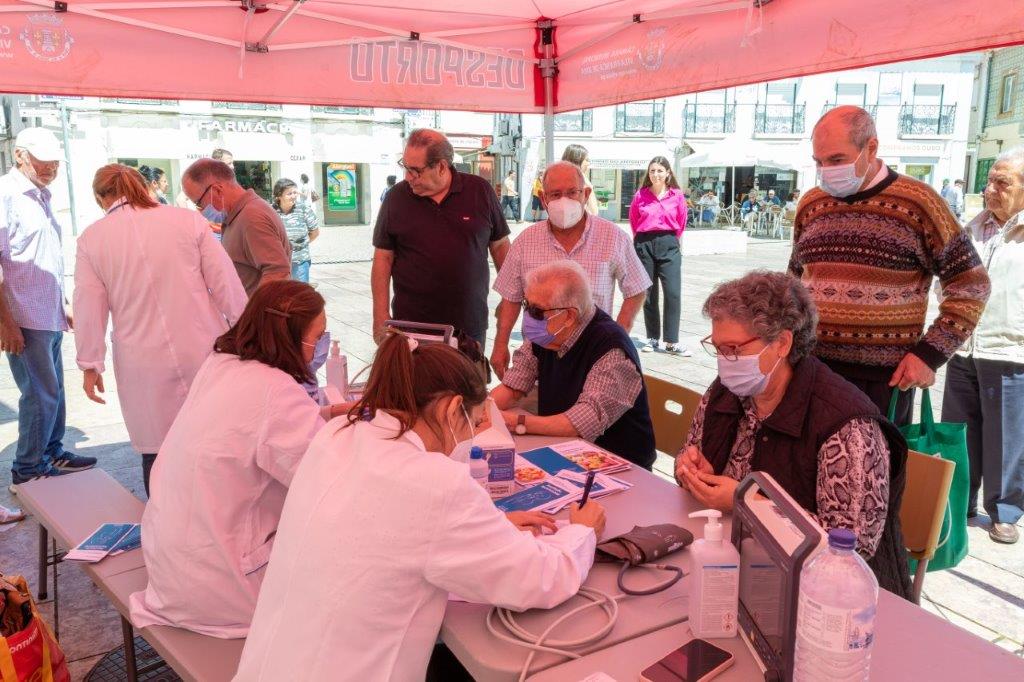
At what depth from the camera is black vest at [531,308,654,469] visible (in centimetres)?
271

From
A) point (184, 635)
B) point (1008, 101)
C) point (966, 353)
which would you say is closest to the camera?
point (184, 635)

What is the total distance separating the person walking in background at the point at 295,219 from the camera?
7152 millimetres

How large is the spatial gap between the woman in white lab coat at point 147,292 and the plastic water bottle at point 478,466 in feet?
5.33

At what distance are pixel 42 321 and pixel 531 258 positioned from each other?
252 cm

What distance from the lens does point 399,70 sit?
14.6 feet

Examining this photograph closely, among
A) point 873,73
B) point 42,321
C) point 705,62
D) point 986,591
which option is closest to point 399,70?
point 705,62

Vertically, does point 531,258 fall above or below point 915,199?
below

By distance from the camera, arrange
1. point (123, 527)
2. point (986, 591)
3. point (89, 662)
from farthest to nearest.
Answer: point (986, 591) → point (89, 662) → point (123, 527)

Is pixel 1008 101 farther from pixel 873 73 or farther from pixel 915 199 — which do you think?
pixel 915 199

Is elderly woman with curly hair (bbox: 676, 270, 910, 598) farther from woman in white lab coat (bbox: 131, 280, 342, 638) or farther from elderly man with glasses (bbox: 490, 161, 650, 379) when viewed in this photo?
elderly man with glasses (bbox: 490, 161, 650, 379)

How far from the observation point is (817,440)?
183 cm

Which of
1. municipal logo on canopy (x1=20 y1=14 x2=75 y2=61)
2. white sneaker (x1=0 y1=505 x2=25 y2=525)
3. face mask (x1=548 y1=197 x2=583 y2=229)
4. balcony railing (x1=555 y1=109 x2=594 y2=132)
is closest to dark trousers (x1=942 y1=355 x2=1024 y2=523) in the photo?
face mask (x1=548 y1=197 x2=583 y2=229)

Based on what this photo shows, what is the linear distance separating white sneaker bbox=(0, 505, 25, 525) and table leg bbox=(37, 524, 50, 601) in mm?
859

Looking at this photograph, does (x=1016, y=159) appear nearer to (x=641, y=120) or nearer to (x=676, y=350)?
(x=676, y=350)
